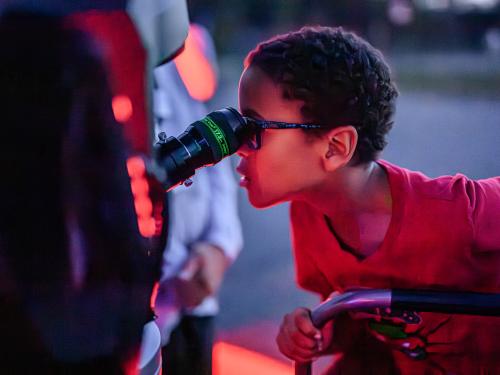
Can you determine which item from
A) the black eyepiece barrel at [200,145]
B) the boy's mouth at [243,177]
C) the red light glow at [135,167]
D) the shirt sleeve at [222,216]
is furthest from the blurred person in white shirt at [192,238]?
the red light glow at [135,167]

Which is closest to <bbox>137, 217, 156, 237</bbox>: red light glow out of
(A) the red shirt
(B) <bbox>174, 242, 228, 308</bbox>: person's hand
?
(A) the red shirt

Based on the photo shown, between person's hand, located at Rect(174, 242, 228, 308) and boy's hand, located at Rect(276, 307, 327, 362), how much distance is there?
12.1 inches

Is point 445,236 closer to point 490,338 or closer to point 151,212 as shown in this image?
point 490,338

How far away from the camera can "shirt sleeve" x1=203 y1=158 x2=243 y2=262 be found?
175 cm

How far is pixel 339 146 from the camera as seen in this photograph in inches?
53.4

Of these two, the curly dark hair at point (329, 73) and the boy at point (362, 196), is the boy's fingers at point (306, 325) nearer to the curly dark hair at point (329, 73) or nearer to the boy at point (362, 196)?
the boy at point (362, 196)

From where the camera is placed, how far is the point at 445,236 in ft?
4.41

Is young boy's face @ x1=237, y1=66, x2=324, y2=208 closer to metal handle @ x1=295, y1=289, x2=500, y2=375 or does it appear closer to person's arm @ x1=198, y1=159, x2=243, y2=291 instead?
metal handle @ x1=295, y1=289, x2=500, y2=375

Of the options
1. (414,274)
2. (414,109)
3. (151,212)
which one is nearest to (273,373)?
(414,274)

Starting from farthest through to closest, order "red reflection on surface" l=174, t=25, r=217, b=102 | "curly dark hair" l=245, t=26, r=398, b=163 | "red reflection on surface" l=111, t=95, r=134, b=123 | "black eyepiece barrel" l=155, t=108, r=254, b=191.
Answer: "red reflection on surface" l=174, t=25, r=217, b=102, "curly dark hair" l=245, t=26, r=398, b=163, "black eyepiece barrel" l=155, t=108, r=254, b=191, "red reflection on surface" l=111, t=95, r=134, b=123

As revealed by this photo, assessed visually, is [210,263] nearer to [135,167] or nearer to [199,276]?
[199,276]

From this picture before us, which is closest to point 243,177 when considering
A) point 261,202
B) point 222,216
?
point 261,202

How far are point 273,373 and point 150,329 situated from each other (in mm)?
861

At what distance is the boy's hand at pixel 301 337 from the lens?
1.36 meters
